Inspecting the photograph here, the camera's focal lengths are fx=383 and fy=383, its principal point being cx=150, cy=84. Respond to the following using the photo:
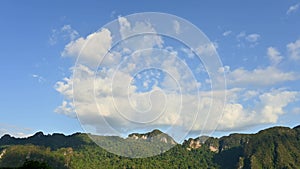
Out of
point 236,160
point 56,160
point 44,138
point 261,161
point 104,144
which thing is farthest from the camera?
point 44,138

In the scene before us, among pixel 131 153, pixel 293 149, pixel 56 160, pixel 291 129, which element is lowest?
pixel 131 153

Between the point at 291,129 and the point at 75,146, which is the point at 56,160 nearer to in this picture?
the point at 75,146

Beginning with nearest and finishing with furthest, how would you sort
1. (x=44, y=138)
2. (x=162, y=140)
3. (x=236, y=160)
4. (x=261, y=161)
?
(x=162, y=140) → (x=261, y=161) → (x=236, y=160) → (x=44, y=138)

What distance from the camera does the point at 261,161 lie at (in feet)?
523

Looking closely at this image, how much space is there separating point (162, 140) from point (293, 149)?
175m

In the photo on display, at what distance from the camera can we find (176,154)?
188 metres

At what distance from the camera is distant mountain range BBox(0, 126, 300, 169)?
138 meters

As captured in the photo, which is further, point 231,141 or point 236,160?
point 231,141

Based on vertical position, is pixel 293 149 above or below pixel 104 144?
above

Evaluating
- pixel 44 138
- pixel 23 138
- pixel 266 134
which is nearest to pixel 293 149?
pixel 266 134

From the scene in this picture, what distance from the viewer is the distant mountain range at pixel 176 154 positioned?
138m

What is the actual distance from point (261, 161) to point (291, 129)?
38226 millimetres

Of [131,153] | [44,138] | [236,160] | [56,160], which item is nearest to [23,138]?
[44,138]

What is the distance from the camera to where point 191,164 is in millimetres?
181250
